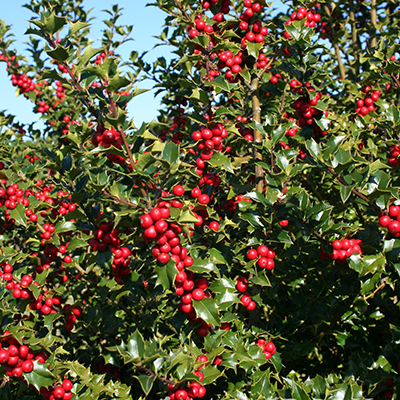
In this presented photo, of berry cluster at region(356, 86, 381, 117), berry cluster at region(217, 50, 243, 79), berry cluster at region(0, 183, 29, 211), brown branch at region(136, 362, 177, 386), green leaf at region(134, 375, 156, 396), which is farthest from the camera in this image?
berry cluster at region(356, 86, 381, 117)

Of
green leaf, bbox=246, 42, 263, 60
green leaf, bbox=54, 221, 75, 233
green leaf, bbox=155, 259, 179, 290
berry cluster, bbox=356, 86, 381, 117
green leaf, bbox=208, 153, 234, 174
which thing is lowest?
green leaf, bbox=155, 259, 179, 290

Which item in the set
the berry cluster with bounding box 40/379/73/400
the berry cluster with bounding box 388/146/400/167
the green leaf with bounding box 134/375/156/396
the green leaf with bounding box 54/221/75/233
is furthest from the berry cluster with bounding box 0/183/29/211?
the berry cluster with bounding box 388/146/400/167

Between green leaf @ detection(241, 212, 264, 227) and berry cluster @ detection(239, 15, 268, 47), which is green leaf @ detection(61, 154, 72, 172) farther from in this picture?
berry cluster @ detection(239, 15, 268, 47)

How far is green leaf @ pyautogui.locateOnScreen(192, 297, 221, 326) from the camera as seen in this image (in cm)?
219

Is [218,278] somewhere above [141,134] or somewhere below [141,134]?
below

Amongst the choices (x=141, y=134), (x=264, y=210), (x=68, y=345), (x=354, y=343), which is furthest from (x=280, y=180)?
(x=68, y=345)

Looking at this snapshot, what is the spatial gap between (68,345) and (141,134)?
8.54 ft

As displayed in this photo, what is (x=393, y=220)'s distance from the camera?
2.24 meters

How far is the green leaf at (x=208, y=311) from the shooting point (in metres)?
2.19

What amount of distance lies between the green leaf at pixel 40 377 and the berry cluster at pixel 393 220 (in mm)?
2258

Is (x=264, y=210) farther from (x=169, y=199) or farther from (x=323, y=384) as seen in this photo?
(x=323, y=384)

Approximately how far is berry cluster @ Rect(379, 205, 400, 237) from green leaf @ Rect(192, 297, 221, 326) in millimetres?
1109

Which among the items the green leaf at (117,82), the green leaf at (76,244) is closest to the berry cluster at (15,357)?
the green leaf at (76,244)

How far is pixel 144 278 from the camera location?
109 inches
